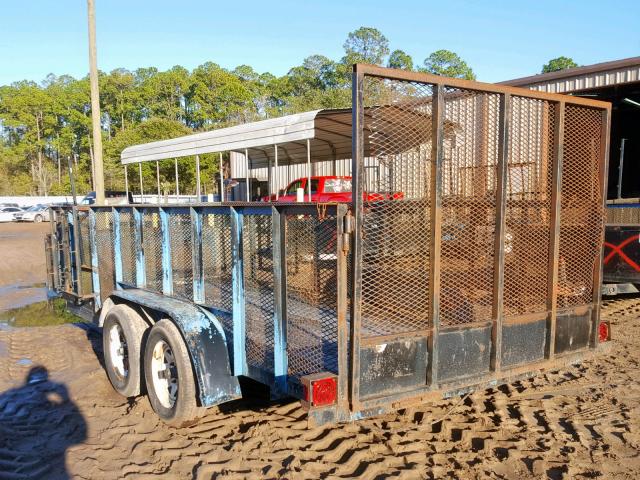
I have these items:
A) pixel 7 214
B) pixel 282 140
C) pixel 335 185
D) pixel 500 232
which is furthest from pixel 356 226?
pixel 7 214

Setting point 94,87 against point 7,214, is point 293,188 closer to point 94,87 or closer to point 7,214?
point 94,87

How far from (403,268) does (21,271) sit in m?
14.2

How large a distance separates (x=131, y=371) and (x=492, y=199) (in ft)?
11.3

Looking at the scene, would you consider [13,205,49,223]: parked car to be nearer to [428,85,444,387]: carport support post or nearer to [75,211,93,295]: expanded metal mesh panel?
[75,211,93,295]: expanded metal mesh panel

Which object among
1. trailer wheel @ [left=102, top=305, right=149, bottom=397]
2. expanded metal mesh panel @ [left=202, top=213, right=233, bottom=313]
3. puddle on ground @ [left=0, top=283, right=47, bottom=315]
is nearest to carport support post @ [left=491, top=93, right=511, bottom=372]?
expanded metal mesh panel @ [left=202, top=213, right=233, bottom=313]

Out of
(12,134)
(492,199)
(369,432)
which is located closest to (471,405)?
(369,432)

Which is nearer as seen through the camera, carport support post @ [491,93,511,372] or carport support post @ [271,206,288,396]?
carport support post @ [271,206,288,396]

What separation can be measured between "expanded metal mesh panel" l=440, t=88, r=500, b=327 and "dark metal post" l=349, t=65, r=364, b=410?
80cm

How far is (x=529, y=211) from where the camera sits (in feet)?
12.9

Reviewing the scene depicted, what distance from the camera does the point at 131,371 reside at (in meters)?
4.77

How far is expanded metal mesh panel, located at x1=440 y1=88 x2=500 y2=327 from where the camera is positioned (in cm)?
355

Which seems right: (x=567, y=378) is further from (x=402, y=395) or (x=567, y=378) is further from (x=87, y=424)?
(x=87, y=424)

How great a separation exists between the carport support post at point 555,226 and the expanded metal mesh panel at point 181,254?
8.99 feet

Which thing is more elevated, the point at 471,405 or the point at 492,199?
the point at 492,199
